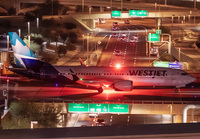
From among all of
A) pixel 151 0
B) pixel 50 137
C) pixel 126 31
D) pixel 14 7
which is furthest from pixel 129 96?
pixel 151 0

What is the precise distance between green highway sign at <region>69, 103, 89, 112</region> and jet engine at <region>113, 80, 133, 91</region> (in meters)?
9.64

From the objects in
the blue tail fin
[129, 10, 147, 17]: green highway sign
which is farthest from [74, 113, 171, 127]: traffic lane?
[129, 10, 147, 17]: green highway sign

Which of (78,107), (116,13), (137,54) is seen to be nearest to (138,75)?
(78,107)

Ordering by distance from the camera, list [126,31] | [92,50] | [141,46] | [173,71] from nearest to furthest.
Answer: [173,71] → [92,50] → [141,46] → [126,31]

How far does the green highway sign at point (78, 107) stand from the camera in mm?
41375

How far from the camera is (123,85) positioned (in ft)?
165

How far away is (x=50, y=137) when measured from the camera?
9.06 m

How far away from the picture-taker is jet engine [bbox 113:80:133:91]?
50188 millimetres

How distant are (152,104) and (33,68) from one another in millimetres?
16617

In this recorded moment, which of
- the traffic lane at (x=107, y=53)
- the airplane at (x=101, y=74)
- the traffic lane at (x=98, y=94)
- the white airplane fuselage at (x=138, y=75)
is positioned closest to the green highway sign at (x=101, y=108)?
the traffic lane at (x=98, y=94)

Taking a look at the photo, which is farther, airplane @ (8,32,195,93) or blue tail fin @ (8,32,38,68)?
blue tail fin @ (8,32,38,68)

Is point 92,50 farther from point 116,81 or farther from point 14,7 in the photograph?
point 14,7

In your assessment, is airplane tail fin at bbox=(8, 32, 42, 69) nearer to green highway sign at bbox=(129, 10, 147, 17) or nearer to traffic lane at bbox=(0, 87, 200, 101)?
traffic lane at bbox=(0, 87, 200, 101)

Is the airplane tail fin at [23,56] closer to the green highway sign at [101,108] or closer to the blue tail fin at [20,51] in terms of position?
the blue tail fin at [20,51]
